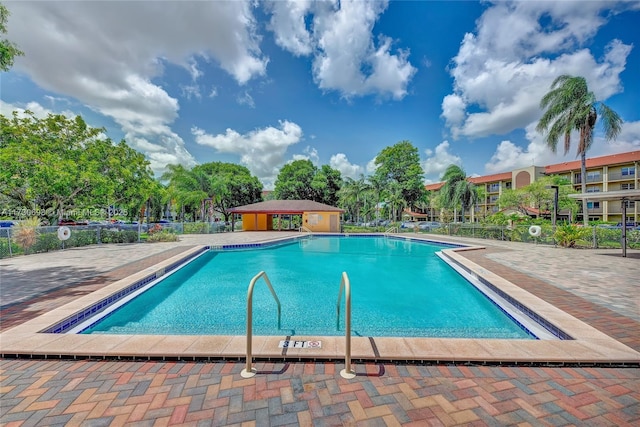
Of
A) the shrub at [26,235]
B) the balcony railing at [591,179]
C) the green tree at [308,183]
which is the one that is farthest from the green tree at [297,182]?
the balcony railing at [591,179]

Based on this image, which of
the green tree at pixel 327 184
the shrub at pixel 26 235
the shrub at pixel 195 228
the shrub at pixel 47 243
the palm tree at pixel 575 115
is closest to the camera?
the shrub at pixel 26 235

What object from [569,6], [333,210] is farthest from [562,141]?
[333,210]

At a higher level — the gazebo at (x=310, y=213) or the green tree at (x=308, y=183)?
the green tree at (x=308, y=183)

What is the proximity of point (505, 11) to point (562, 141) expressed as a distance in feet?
33.8

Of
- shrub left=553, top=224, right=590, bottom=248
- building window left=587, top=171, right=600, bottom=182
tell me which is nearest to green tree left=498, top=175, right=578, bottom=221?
shrub left=553, top=224, right=590, bottom=248

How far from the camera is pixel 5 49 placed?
6789mm

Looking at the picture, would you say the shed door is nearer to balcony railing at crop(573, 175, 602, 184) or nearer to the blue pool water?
the blue pool water

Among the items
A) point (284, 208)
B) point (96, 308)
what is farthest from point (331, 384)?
point (284, 208)

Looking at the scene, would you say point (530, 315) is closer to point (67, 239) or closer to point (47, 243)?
point (47, 243)

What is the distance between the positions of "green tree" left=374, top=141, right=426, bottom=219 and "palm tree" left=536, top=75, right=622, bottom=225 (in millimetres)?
16483

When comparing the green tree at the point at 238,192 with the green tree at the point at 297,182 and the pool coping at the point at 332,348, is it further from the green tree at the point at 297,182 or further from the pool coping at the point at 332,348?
the pool coping at the point at 332,348

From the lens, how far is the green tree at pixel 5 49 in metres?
6.76

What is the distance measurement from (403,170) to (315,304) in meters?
31.9

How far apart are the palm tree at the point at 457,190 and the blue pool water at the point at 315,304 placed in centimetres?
1645
